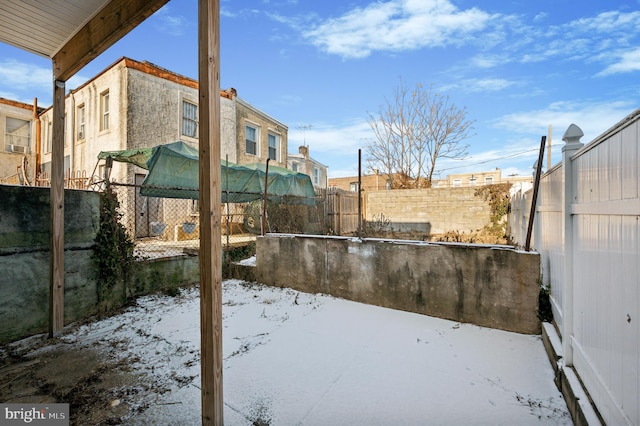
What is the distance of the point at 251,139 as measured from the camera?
1364 centimetres

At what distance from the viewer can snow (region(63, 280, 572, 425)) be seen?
1967 millimetres

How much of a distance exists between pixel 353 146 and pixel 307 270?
1466 cm

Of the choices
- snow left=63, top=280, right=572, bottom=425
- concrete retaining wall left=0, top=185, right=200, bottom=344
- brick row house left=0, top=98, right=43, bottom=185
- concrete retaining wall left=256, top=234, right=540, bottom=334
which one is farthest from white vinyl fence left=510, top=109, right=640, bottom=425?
brick row house left=0, top=98, right=43, bottom=185

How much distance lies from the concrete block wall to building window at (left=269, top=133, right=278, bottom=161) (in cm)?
614

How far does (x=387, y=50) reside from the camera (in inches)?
396

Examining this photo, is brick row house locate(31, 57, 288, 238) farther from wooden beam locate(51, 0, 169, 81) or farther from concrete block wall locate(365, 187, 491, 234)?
concrete block wall locate(365, 187, 491, 234)

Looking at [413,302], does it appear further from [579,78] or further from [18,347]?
[579,78]

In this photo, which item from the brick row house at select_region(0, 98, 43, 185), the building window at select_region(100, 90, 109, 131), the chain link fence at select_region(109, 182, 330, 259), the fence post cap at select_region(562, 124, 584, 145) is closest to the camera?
the fence post cap at select_region(562, 124, 584, 145)

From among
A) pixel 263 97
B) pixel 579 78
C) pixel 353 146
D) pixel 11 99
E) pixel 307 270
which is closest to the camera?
pixel 307 270

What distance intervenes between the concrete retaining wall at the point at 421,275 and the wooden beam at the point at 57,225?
2.98m

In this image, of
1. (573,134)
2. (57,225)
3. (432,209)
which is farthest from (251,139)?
(573,134)

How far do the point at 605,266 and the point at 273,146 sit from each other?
48.4 feet

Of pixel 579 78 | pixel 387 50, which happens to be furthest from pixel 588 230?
pixel 579 78

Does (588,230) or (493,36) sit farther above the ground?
(493,36)
